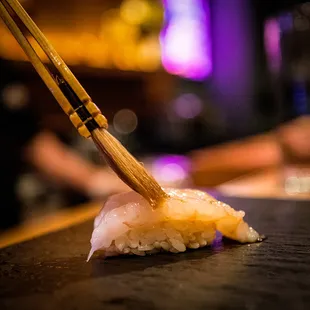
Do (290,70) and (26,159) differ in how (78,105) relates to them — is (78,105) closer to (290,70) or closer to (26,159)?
(290,70)

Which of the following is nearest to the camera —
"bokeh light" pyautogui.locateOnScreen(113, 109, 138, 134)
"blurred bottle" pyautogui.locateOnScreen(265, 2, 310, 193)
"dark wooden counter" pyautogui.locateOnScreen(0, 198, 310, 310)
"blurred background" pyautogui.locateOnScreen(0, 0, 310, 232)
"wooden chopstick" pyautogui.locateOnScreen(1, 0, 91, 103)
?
"dark wooden counter" pyautogui.locateOnScreen(0, 198, 310, 310)

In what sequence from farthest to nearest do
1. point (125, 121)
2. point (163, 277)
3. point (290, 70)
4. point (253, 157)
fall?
point (125, 121) < point (253, 157) < point (290, 70) < point (163, 277)

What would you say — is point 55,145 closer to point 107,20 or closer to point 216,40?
point 107,20

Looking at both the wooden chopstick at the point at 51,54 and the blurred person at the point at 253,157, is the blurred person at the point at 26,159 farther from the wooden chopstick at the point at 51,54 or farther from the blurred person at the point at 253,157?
the wooden chopstick at the point at 51,54

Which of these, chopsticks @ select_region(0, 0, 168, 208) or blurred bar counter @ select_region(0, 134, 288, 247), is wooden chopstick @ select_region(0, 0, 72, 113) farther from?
blurred bar counter @ select_region(0, 134, 288, 247)

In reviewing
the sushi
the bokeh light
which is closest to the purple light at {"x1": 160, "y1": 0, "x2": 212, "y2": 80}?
the bokeh light

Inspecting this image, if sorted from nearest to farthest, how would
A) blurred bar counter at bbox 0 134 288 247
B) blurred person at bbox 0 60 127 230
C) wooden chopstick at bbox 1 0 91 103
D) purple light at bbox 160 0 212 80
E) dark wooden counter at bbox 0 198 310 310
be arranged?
dark wooden counter at bbox 0 198 310 310 < wooden chopstick at bbox 1 0 91 103 < blurred bar counter at bbox 0 134 288 247 < blurred person at bbox 0 60 127 230 < purple light at bbox 160 0 212 80

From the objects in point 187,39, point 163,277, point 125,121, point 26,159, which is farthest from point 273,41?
point 187,39
